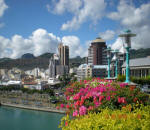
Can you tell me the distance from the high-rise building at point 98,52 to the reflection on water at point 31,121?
60.4 m

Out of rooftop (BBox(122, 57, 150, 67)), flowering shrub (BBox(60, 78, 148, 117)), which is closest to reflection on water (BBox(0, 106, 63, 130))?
flowering shrub (BBox(60, 78, 148, 117))

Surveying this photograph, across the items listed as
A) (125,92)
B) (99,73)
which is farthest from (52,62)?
(125,92)

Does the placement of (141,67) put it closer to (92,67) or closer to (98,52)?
(92,67)

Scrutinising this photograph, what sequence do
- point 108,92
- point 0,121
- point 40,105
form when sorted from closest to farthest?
point 108,92 → point 0,121 → point 40,105

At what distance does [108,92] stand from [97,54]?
86.9 meters

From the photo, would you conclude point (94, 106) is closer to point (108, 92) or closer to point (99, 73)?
point (108, 92)

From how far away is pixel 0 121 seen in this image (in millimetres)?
29781

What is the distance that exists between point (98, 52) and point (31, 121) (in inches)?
2654

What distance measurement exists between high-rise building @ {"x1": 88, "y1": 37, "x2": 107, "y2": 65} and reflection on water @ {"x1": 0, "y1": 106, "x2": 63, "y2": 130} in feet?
198

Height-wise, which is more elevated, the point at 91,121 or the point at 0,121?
the point at 91,121

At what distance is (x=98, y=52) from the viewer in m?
92.1

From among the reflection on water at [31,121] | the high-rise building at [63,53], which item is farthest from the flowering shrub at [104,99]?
the high-rise building at [63,53]

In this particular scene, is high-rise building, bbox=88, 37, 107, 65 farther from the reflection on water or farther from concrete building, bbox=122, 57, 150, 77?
the reflection on water

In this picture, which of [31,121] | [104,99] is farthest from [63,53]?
[104,99]
